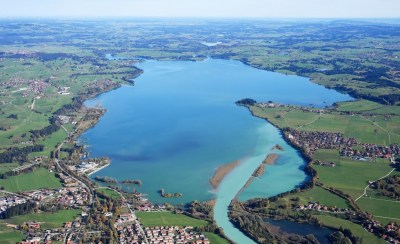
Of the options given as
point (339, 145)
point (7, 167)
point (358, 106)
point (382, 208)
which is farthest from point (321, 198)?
point (358, 106)

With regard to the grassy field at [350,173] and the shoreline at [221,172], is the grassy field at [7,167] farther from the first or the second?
the grassy field at [350,173]

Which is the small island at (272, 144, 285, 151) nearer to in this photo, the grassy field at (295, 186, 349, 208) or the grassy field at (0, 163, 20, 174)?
the grassy field at (295, 186, 349, 208)

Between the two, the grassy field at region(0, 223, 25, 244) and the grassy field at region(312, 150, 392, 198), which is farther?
the grassy field at region(312, 150, 392, 198)

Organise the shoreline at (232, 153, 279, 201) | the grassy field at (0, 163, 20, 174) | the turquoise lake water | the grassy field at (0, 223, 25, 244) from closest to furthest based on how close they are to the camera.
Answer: the grassy field at (0, 223, 25, 244)
the shoreline at (232, 153, 279, 201)
the turquoise lake water
the grassy field at (0, 163, 20, 174)

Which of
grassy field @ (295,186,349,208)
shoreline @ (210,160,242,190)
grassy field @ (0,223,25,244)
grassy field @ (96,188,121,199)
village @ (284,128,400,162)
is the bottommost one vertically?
grassy field @ (0,223,25,244)

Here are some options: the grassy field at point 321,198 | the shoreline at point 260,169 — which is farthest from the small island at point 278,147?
the grassy field at point 321,198

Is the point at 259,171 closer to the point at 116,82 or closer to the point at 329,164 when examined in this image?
the point at 329,164

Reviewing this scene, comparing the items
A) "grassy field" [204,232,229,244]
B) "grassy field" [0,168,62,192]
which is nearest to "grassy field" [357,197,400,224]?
"grassy field" [204,232,229,244]
